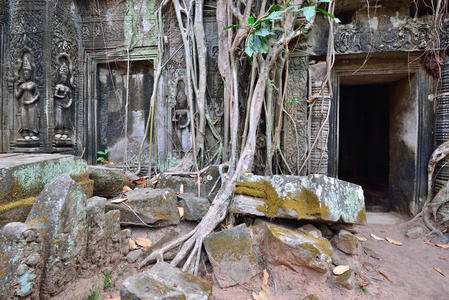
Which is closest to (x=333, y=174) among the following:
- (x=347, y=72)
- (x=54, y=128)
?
(x=347, y=72)

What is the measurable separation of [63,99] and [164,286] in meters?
3.62

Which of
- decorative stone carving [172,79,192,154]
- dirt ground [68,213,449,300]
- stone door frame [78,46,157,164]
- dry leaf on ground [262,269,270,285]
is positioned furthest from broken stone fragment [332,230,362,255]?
stone door frame [78,46,157,164]

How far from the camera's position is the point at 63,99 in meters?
3.57

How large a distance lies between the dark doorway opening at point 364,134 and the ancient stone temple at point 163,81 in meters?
2.93

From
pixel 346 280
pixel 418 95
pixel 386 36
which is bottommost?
pixel 346 280

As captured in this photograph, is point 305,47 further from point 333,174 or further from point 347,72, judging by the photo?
point 333,174

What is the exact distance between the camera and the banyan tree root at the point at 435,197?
2773 millimetres

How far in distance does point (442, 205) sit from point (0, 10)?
7156mm

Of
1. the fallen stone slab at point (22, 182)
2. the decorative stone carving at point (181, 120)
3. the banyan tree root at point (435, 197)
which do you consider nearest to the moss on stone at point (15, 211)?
the fallen stone slab at point (22, 182)

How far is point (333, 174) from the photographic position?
3.24 meters

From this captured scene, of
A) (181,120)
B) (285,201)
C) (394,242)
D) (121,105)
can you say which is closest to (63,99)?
(121,105)

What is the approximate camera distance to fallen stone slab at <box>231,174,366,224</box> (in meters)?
1.89

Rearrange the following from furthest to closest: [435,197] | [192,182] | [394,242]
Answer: [435,197]
[192,182]
[394,242]

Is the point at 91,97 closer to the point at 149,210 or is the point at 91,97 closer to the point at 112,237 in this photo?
the point at 149,210
